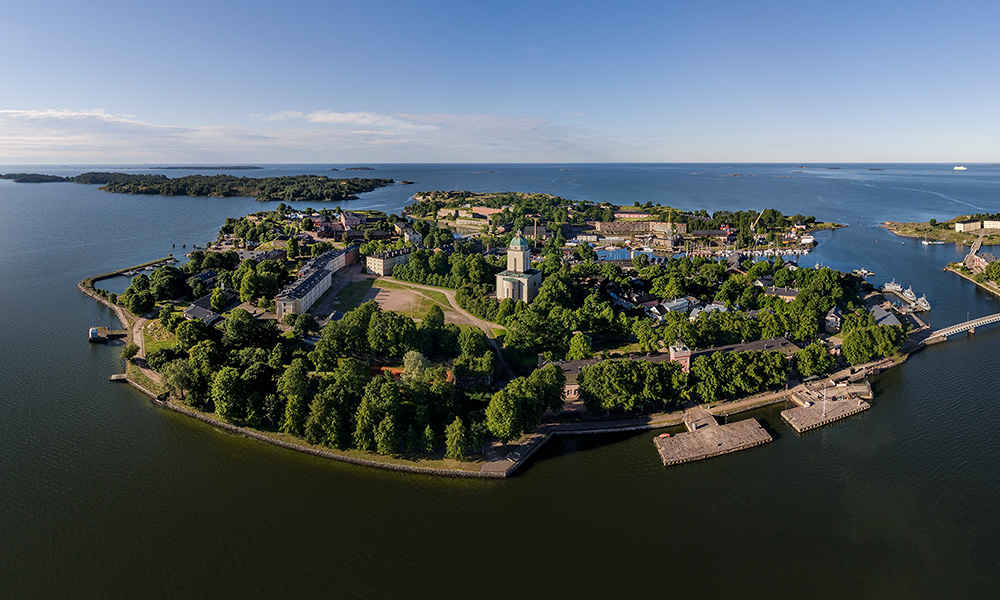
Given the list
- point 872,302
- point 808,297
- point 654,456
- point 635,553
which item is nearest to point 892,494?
point 654,456

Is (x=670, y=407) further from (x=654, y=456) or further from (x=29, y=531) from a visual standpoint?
(x=29, y=531)

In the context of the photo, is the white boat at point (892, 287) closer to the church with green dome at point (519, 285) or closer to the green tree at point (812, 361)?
the green tree at point (812, 361)

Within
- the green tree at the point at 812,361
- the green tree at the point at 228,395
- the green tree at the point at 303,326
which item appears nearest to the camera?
the green tree at the point at 228,395

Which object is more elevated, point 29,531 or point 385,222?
point 385,222

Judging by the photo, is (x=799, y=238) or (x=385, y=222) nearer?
(x=799, y=238)

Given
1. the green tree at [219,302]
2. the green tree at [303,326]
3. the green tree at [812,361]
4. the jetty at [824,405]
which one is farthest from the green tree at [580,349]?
the green tree at [219,302]

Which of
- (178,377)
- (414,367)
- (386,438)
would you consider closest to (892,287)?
(414,367)

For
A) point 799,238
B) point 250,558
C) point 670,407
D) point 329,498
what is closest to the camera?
point 250,558
